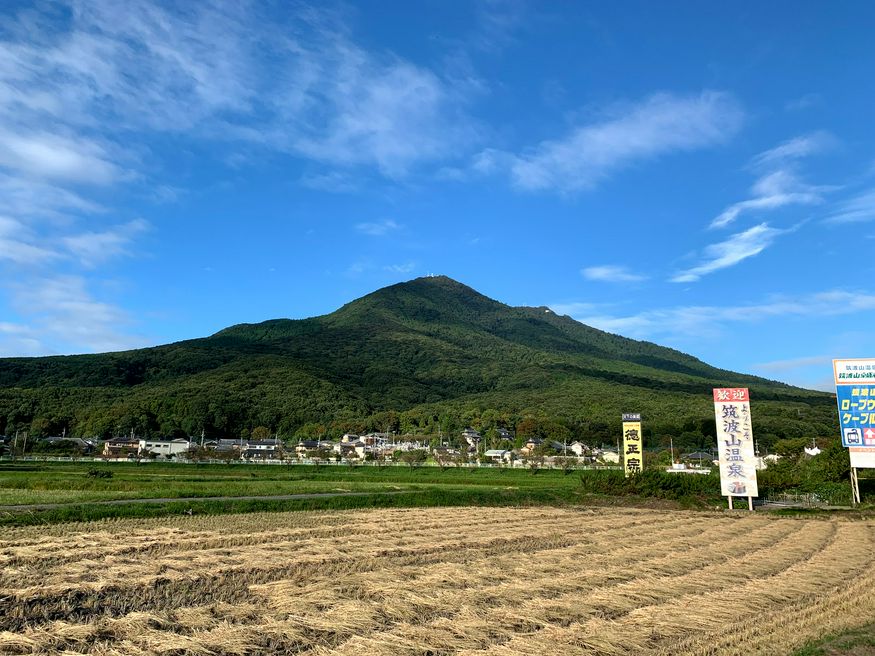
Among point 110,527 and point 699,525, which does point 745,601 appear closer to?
point 699,525

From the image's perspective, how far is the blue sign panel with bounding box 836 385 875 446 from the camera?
27578mm

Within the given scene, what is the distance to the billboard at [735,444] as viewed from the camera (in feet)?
97.1

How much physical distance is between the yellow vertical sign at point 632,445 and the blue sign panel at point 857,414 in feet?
41.1

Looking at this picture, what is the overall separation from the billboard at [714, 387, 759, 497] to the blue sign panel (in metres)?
4.00

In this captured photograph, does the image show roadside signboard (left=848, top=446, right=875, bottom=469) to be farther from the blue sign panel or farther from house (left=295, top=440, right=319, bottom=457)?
house (left=295, top=440, right=319, bottom=457)

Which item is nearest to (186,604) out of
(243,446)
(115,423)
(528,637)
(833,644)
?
(528,637)

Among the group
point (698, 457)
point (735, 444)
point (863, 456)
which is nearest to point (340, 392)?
point (698, 457)

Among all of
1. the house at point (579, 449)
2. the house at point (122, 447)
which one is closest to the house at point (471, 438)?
the house at point (579, 449)

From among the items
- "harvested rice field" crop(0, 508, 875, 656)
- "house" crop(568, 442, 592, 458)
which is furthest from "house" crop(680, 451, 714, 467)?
"harvested rice field" crop(0, 508, 875, 656)

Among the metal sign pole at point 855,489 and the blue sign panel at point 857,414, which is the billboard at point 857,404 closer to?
the blue sign panel at point 857,414

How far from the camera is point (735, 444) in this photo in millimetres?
29844

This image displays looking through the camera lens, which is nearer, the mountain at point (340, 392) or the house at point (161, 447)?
the house at point (161, 447)

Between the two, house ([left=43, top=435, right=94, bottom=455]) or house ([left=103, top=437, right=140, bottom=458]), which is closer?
house ([left=43, top=435, right=94, bottom=455])

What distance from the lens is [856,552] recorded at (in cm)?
1598
